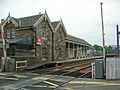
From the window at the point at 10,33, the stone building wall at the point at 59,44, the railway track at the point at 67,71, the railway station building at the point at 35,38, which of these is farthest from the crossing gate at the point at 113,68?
the stone building wall at the point at 59,44

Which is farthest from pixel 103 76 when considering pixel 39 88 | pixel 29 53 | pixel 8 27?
pixel 8 27

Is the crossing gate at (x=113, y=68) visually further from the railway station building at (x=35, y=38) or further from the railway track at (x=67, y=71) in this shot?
the railway station building at (x=35, y=38)

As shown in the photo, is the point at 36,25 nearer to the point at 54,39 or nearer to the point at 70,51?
the point at 54,39

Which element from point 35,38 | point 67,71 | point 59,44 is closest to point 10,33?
point 35,38

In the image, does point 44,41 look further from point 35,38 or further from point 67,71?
point 67,71

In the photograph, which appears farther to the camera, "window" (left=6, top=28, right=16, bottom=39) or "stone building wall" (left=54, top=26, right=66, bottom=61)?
"stone building wall" (left=54, top=26, right=66, bottom=61)

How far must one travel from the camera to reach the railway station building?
32656 millimetres

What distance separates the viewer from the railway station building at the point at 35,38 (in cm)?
3266

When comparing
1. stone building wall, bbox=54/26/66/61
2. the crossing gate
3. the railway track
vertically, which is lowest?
Answer: the railway track

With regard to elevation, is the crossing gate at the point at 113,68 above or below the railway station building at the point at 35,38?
below

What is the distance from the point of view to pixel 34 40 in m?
36.1

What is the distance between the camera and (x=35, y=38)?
36.2 metres

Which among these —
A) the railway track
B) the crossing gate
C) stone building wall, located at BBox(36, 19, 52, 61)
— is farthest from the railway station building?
the crossing gate

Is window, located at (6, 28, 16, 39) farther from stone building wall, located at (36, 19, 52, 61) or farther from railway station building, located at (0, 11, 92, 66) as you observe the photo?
stone building wall, located at (36, 19, 52, 61)
